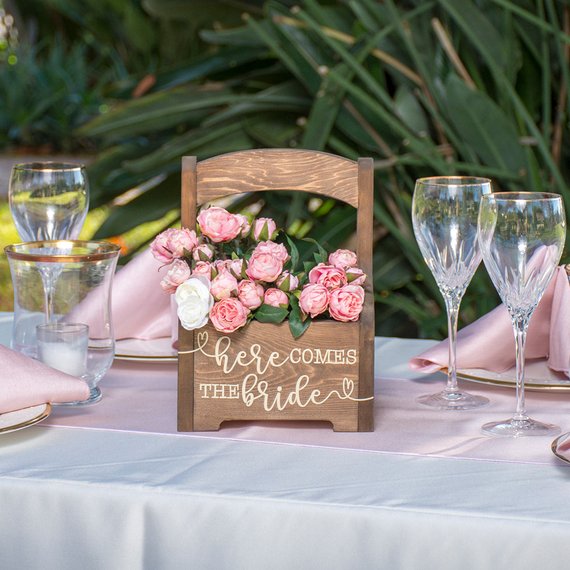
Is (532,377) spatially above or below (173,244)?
below

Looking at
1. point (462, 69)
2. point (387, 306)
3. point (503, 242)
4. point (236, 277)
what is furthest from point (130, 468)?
point (387, 306)

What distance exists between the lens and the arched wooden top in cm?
109

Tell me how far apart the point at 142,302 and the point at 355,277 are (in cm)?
36

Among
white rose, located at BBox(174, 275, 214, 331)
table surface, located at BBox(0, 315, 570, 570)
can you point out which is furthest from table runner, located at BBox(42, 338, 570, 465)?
white rose, located at BBox(174, 275, 214, 331)

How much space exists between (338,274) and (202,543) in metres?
0.27

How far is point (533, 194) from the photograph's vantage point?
0.98 meters

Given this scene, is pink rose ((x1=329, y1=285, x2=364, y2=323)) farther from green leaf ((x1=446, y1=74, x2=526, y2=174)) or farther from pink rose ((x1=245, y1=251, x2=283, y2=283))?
green leaf ((x1=446, y1=74, x2=526, y2=174))

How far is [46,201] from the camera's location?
1263 millimetres

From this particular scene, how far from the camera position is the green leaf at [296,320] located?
0.98m

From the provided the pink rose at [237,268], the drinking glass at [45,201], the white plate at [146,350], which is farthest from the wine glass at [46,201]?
the pink rose at [237,268]

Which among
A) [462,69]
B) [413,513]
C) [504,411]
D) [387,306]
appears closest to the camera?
[413,513]

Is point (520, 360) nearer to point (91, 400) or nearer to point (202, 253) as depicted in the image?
point (202, 253)

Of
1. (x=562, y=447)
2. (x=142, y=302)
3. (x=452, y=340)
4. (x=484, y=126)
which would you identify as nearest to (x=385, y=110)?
(x=484, y=126)

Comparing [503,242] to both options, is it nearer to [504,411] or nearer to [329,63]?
[504,411]
